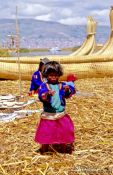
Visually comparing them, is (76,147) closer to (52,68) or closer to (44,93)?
(44,93)

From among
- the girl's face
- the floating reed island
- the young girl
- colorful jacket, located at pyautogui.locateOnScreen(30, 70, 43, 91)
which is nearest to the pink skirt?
the young girl

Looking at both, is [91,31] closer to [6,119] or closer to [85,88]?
[85,88]

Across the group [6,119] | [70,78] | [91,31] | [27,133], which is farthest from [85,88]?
[91,31]

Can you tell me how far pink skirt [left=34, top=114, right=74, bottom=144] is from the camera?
12.2 ft

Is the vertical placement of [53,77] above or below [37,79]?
above


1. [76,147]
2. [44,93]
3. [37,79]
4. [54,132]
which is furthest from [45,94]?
[37,79]

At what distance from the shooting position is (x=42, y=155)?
372cm

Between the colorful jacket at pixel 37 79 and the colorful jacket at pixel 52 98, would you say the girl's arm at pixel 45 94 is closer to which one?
the colorful jacket at pixel 52 98

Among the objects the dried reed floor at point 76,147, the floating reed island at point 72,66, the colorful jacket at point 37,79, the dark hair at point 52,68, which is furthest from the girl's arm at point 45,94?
the floating reed island at point 72,66

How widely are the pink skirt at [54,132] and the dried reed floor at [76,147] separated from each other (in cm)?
13

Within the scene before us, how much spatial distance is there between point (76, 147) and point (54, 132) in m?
0.34

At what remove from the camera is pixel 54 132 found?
146 inches

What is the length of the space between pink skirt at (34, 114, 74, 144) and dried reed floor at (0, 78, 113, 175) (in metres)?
0.13

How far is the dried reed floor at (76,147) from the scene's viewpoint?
3.38 meters
